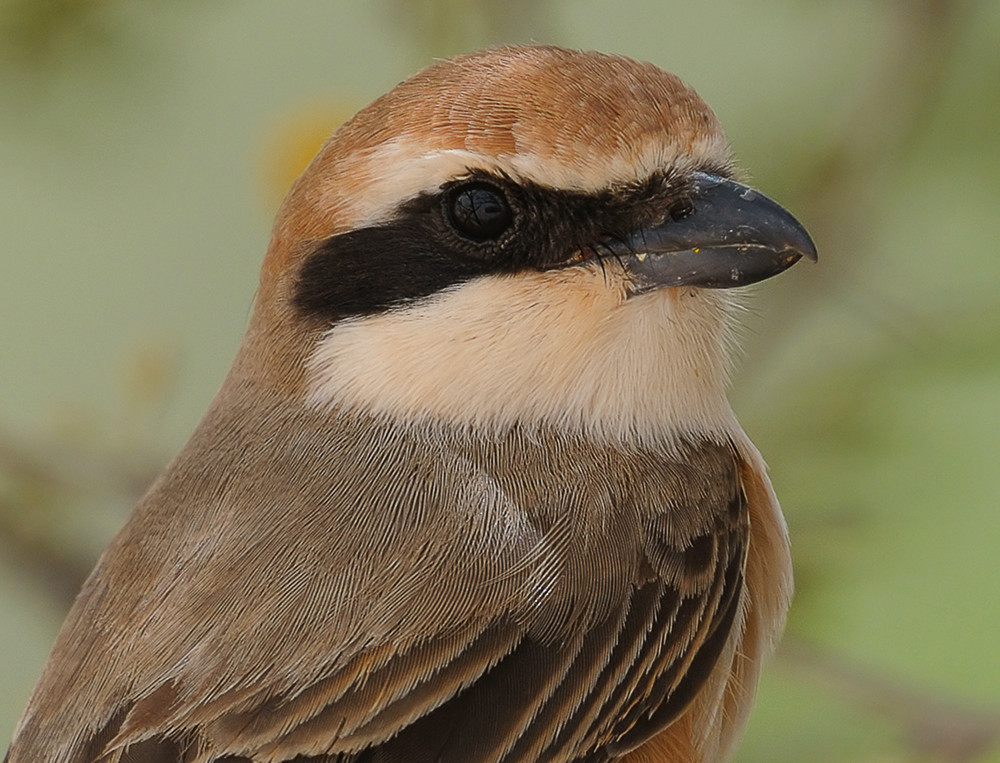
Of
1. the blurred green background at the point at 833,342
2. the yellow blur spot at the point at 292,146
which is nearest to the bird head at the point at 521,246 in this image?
the blurred green background at the point at 833,342

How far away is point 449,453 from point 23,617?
2665 millimetres

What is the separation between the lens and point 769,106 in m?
3.41

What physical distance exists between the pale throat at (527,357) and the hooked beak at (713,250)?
1.7 inches

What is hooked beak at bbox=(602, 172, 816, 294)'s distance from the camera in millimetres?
2221

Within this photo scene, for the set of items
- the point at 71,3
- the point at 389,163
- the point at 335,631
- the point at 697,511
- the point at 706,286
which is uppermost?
the point at 71,3

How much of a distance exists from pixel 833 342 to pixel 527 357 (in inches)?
52.8

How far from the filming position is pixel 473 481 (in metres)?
2.21

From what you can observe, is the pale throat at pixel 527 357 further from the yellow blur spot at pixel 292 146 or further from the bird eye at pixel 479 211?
the yellow blur spot at pixel 292 146

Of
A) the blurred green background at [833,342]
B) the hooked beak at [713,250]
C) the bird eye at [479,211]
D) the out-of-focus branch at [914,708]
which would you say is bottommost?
the out-of-focus branch at [914,708]

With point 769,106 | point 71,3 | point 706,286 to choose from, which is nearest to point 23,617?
point 71,3

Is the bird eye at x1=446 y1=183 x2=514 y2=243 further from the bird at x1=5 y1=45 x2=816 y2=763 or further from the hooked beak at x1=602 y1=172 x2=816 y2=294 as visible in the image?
the hooked beak at x1=602 y1=172 x2=816 y2=294

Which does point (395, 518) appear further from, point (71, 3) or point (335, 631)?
point (71, 3)

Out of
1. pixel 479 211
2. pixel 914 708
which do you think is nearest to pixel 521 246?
pixel 479 211

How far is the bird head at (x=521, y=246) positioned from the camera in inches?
85.3
